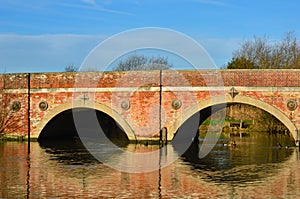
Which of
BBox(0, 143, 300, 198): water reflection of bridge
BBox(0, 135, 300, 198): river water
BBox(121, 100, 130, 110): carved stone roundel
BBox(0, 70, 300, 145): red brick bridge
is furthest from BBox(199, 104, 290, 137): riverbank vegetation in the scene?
BBox(0, 143, 300, 198): water reflection of bridge

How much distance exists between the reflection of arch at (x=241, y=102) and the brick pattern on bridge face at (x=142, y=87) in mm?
235

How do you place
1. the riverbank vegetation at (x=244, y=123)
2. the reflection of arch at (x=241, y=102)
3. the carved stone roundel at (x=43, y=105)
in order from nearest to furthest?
1. the reflection of arch at (x=241, y=102)
2. the carved stone roundel at (x=43, y=105)
3. the riverbank vegetation at (x=244, y=123)

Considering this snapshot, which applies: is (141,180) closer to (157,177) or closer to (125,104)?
(157,177)

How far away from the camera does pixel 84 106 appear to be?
31453mm

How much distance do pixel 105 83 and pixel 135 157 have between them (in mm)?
8420

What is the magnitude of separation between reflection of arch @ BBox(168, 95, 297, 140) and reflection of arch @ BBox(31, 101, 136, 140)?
2.78 metres

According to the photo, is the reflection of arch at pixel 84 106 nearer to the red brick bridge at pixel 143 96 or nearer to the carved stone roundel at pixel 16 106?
the red brick bridge at pixel 143 96

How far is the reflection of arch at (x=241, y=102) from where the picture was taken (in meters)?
28.2

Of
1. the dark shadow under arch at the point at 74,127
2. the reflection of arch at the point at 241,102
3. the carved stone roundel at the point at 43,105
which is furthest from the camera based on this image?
the dark shadow under arch at the point at 74,127

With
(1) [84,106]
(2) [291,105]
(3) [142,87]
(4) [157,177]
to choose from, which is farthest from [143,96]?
(4) [157,177]

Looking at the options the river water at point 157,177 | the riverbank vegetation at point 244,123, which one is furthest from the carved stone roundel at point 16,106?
the riverbank vegetation at point 244,123

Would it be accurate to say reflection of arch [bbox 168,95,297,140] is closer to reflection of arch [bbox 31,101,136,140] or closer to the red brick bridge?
the red brick bridge

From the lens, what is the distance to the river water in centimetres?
1477

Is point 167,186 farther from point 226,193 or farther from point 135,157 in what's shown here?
point 135,157
